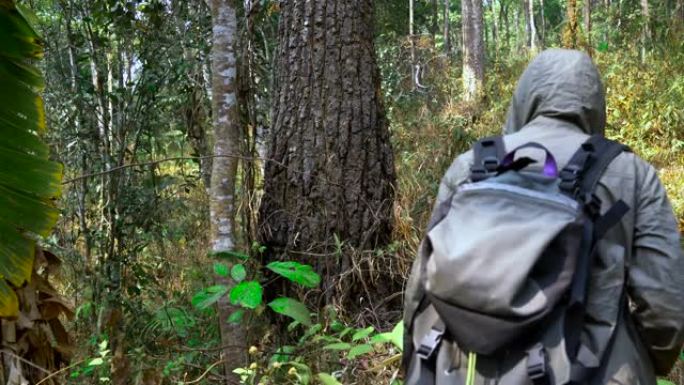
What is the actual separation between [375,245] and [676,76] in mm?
6813

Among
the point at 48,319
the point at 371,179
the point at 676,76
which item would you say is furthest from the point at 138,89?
the point at 676,76

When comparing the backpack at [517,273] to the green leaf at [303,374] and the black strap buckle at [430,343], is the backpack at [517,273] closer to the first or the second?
the black strap buckle at [430,343]

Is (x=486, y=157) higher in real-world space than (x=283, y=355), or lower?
higher

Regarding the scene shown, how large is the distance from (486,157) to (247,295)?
1.45 meters

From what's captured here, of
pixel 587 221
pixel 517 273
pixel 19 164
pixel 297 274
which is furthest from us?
pixel 297 274

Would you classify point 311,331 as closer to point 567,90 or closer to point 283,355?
point 283,355

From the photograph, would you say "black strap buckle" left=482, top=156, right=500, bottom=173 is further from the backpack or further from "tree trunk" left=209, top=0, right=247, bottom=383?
"tree trunk" left=209, top=0, right=247, bottom=383

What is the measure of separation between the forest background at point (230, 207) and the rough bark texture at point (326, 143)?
1 centimetres

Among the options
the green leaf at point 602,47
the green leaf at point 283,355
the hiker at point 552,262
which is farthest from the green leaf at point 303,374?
the green leaf at point 602,47

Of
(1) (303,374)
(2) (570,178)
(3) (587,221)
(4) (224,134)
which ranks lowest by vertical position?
(1) (303,374)

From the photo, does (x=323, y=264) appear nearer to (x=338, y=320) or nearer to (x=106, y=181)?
(x=338, y=320)

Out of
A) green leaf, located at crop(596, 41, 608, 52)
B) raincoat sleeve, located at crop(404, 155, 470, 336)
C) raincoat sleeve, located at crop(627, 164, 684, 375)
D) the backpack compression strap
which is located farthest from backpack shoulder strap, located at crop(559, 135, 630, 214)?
green leaf, located at crop(596, 41, 608, 52)

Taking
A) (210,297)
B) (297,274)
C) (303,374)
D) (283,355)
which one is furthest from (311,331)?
(210,297)

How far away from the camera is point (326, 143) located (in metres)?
4.61
